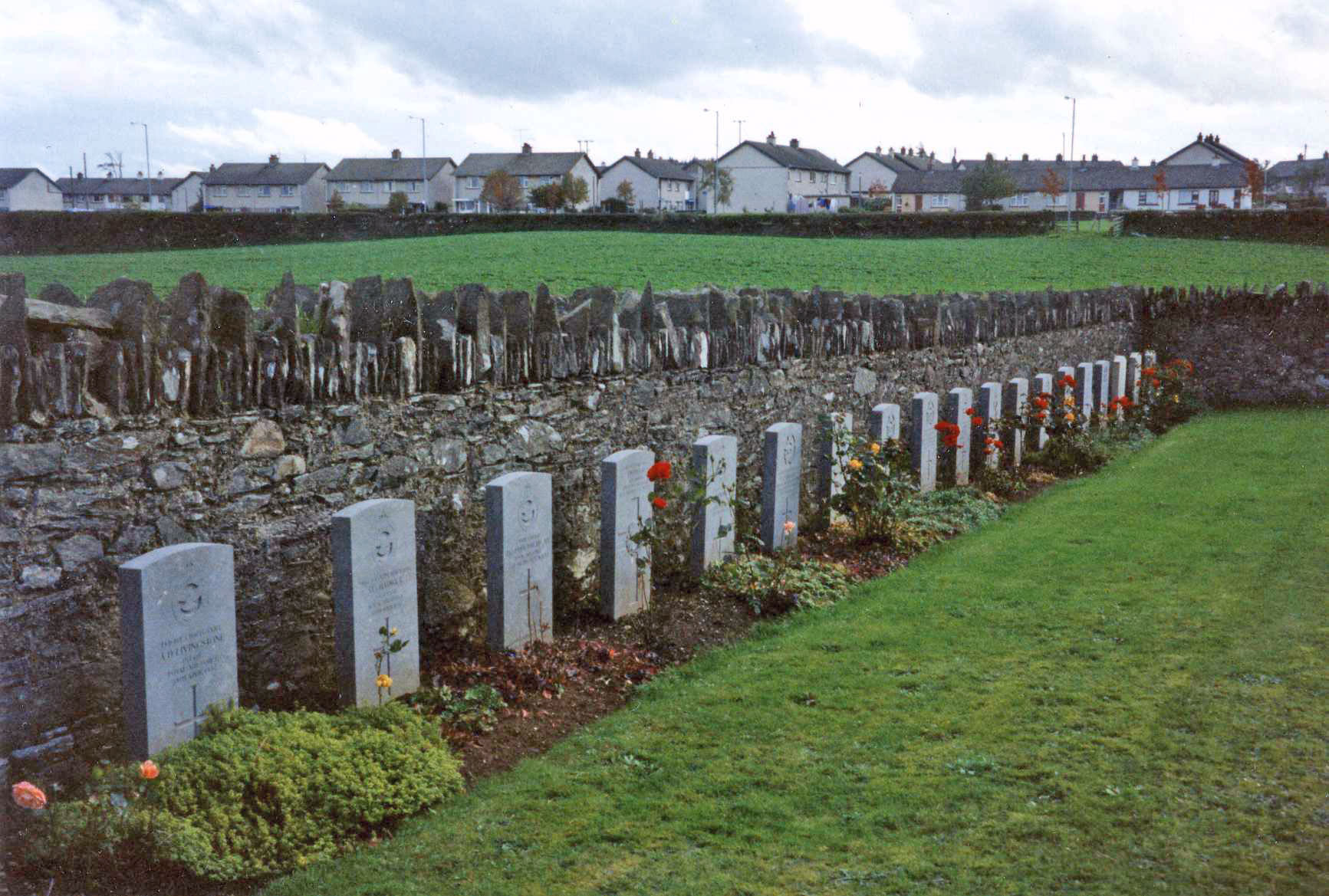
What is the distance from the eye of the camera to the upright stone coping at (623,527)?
24.0ft

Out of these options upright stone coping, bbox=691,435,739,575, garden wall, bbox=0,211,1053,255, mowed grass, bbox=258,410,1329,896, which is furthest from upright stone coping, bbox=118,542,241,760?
garden wall, bbox=0,211,1053,255

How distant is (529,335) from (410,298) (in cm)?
87

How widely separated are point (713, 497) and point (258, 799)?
4088 millimetres

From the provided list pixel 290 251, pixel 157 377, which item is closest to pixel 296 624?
pixel 157 377

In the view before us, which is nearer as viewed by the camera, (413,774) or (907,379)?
(413,774)

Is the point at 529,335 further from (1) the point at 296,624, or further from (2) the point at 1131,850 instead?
(2) the point at 1131,850

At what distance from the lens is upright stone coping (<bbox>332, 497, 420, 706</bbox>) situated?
18.0 feet

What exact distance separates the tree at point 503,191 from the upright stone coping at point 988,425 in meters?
75.8

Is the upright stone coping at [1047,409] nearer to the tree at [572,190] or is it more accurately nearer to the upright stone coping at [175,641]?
the upright stone coping at [175,641]

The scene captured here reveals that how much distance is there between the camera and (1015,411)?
13.5 meters

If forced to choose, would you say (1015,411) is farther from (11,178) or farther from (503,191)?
(503,191)

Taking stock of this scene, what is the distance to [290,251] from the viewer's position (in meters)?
35.3

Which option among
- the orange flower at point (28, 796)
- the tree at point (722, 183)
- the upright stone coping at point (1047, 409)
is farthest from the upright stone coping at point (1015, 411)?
the tree at point (722, 183)

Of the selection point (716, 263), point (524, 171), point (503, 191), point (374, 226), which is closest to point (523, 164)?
point (524, 171)
